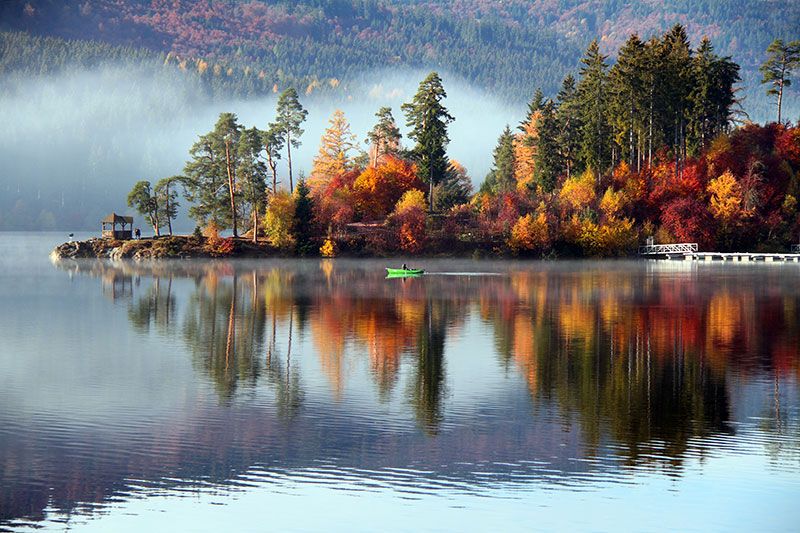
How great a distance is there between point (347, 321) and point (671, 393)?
77.8ft

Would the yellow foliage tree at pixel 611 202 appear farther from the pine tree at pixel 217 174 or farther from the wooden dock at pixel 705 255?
the pine tree at pixel 217 174

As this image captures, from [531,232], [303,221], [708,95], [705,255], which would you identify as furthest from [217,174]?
[708,95]

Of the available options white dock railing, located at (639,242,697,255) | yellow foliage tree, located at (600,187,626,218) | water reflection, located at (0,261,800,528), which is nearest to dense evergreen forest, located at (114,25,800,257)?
yellow foliage tree, located at (600,187,626,218)

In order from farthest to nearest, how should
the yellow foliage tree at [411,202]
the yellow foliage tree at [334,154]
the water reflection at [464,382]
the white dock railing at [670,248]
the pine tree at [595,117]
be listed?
the yellow foliage tree at [334,154] → the pine tree at [595,117] → the yellow foliage tree at [411,202] → the white dock railing at [670,248] → the water reflection at [464,382]

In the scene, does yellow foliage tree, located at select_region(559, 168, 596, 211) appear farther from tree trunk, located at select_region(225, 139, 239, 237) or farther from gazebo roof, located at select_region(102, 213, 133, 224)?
gazebo roof, located at select_region(102, 213, 133, 224)

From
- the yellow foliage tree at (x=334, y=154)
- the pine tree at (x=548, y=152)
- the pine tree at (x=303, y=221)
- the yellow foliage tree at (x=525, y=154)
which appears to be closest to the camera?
the pine tree at (x=303, y=221)

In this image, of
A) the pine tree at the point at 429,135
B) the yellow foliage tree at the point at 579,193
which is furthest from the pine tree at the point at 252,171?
the yellow foliage tree at the point at 579,193

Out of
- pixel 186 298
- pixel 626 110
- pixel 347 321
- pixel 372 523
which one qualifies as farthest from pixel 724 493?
pixel 626 110

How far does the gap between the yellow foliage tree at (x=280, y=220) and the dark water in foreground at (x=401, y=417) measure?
6349 cm

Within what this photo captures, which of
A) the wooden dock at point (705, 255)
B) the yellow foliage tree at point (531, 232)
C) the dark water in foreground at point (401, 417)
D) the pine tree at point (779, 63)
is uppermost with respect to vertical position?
the pine tree at point (779, 63)

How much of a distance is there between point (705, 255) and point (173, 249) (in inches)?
2428

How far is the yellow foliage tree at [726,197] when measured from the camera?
123 meters

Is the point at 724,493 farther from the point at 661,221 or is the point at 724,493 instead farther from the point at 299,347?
the point at 661,221

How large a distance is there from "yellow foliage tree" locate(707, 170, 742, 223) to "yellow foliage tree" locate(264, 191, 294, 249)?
48.5m
